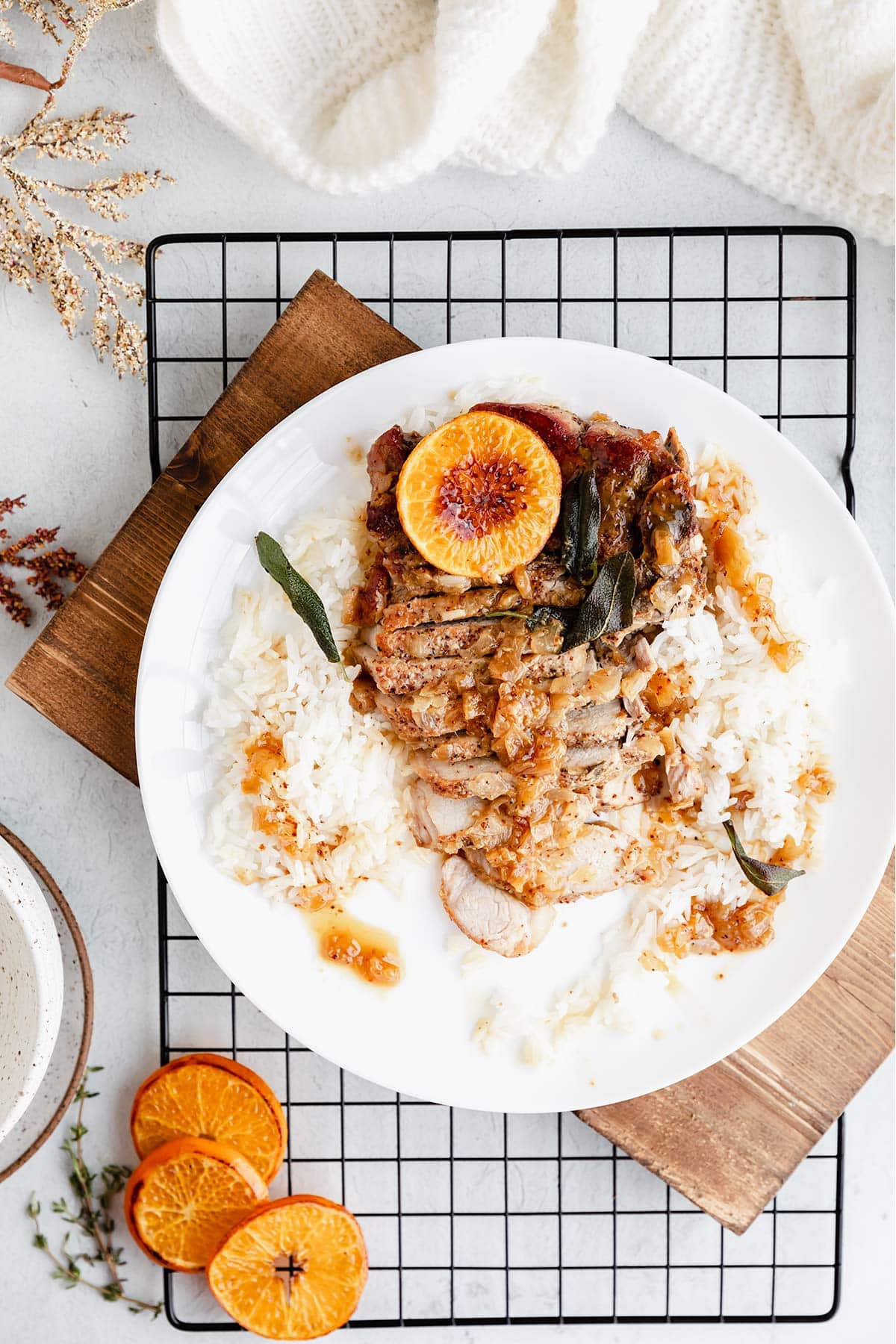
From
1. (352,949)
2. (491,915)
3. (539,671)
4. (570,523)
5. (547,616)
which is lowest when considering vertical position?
(352,949)

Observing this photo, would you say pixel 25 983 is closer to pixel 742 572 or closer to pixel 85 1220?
pixel 85 1220

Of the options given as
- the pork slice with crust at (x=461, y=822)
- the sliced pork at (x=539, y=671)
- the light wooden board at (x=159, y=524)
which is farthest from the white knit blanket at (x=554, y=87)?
the pork slice with crust at (x=461, y=822)

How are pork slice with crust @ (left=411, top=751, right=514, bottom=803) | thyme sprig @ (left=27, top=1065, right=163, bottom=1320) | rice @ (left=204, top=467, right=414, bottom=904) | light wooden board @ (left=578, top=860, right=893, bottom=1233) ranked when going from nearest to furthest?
pork slice with crust @ (left=411, top=751, right=514, bottom=803), rice @ (left=204, top=467, right=414, bottom=904), light wooden board @ (left=578, top=860, right=893, bottom=1233), thyme sprig @ (left=27, top=1065, right=163, bottom=1320)

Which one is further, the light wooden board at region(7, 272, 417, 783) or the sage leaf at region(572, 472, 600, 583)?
the light wooden board at region(7, 272, 417, 783)

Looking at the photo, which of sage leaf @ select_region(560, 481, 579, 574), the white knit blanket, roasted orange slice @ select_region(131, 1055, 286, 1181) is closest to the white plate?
roasted orange slice @ select_region(131, 1055, 286, 1181)

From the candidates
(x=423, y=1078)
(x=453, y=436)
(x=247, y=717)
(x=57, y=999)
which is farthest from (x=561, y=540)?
(x=57, y=999)

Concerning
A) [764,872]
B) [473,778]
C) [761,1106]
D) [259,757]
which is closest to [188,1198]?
[259,757]

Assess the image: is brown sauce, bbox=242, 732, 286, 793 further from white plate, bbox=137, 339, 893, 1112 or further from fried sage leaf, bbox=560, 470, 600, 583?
fried sage leaf, bbox=560, 470, 600, 583
